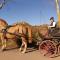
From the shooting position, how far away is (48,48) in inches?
449

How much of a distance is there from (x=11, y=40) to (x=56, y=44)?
13.6 ft

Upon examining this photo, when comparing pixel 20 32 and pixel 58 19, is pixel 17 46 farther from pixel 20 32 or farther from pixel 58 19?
pixel 58 19

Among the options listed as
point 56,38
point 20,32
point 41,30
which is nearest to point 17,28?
point 20,32

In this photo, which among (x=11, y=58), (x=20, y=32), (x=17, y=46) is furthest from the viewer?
(x=17, y=46)

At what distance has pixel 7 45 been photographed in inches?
586

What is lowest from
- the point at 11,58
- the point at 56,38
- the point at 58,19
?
the point at 11,58

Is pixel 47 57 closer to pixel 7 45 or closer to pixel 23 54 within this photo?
pixel 23 54

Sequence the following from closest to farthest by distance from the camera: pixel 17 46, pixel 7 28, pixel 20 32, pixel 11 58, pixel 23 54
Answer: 1. pixel 11 58
2. pixel 23 54
3. pixel 20 32
4. pixel 7 28
5. pixel 17 46

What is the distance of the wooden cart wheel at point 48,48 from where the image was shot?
1111cm

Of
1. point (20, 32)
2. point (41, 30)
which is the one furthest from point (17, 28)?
point (41, 30)

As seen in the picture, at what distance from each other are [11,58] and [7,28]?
3.28m

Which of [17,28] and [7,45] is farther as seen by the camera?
[7,45]

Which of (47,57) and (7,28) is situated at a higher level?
(7,28)

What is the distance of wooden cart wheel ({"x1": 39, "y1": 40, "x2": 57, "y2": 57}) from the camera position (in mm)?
11105
